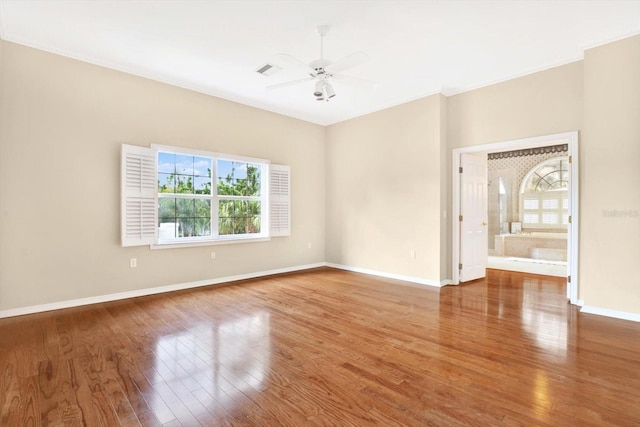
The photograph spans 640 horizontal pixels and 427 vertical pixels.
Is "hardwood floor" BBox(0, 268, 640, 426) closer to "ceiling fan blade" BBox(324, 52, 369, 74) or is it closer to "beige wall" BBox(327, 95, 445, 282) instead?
"beige wall" BBox(327, 95, 445, 282)

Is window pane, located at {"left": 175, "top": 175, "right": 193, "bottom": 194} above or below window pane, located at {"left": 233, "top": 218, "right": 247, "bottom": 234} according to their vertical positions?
above

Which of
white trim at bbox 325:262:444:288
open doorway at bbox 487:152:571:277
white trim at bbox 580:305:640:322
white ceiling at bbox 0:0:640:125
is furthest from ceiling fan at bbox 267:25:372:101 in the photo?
open doorway at bbox 487:152:571:277

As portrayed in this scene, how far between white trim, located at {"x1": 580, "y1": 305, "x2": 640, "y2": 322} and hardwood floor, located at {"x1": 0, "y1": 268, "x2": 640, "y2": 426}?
125 millimetres

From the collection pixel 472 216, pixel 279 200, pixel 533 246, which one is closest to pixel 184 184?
pixel 279 200

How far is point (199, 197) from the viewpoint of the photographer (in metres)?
4.87

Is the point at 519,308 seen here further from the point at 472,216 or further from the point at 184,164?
the point at 184,164

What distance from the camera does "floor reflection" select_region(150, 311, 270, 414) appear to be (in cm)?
199

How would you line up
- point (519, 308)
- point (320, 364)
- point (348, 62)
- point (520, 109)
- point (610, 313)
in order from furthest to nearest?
point (520, 109) < point (519, 308) < point (610, 313) < point (348, 62) < point (320, 364)

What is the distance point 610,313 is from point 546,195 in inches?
281

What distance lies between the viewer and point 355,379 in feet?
7.12

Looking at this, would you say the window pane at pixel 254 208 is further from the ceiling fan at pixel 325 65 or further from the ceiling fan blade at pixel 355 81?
the ceiling fan blade at pixel 355 81

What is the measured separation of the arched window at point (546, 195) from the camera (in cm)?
916

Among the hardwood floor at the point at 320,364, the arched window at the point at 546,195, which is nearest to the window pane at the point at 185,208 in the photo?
the hardwood floor at the point at 320,364

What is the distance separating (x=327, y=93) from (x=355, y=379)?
110 inches
